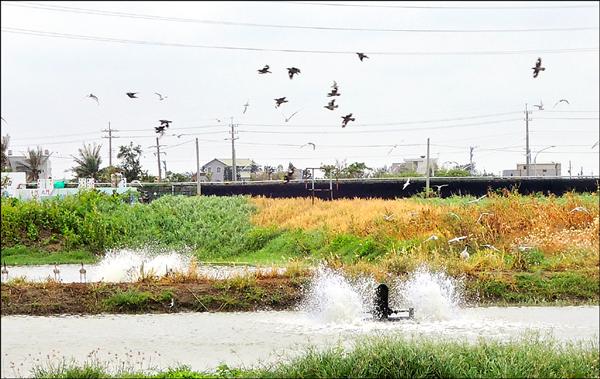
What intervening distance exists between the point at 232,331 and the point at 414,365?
431 cm

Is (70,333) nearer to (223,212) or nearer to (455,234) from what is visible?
(455,234)

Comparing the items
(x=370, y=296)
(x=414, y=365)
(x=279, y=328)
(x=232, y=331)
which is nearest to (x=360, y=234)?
(x=370, y=296)

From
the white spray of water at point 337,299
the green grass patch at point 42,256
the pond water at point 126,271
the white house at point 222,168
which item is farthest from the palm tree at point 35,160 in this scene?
the white house at point 222,168

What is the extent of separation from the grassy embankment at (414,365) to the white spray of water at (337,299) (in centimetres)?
404

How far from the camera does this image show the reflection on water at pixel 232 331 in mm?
8555

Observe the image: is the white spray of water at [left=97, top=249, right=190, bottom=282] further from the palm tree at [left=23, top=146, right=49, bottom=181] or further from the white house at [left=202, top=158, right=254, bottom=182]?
the white house at [left=202, top=158, right=254, bottom=182]

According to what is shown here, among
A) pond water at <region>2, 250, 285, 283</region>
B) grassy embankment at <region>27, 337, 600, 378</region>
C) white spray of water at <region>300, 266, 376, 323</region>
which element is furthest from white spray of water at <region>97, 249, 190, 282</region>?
grassy embankment at <region>27, 337, 600, 378</region>

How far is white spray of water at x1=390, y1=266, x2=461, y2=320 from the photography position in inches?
435

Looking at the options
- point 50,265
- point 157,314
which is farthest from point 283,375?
point 50,265

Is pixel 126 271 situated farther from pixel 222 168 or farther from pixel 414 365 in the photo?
pixel 222 168

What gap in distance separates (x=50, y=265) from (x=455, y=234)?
8.69 m

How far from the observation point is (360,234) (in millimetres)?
17656

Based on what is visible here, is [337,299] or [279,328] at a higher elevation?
[337,299]

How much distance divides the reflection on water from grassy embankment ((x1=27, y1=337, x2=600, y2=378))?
52.4 inches
